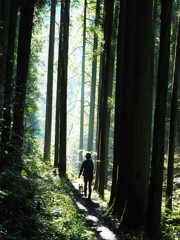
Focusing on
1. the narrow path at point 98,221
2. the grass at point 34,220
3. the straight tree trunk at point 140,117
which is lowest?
the narrow path at point 98,221

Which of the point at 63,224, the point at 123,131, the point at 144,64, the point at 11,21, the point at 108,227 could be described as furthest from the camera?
the point at 11,21

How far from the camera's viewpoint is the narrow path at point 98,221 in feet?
27.1

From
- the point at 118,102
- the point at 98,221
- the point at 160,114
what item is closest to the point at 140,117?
the point at 160,114

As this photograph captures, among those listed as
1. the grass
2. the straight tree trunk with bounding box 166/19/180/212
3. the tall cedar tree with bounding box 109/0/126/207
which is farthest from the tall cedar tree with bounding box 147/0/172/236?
the straight tree trunk with bounding box 166/19/180/212

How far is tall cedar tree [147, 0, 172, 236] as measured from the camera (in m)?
7.61

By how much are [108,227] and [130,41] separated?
5.41 m

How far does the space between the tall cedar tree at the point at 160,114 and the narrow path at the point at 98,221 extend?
1156 millimetres

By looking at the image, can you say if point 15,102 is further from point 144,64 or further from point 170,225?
point 170,225

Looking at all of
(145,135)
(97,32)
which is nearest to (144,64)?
(145,135)

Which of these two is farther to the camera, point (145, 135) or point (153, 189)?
point (145, 135)

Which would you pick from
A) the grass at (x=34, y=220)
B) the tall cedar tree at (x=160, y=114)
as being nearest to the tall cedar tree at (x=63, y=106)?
the grass at (x=34, y=220)

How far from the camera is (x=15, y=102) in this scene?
917 centimetres

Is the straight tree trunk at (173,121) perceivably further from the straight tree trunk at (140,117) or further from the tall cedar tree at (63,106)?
the tall cedar tree at (63,106)

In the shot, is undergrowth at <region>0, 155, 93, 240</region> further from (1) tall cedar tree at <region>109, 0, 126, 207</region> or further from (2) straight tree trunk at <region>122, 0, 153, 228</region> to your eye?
Result: (1) tall cedar tree at <region>109, 0, 126, 207</region>
